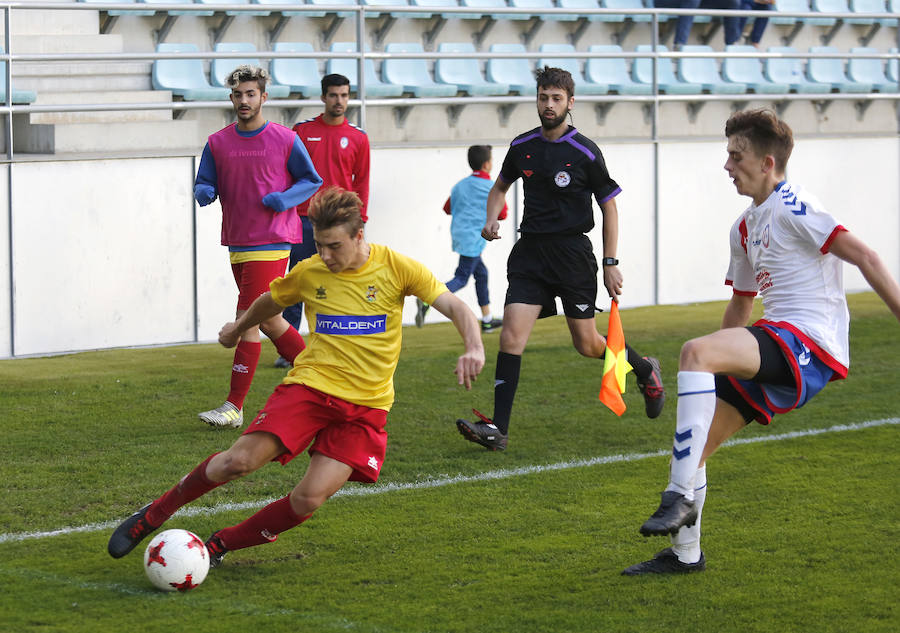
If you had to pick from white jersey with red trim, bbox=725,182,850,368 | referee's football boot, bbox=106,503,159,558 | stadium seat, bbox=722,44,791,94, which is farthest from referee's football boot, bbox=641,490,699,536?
stadium seat, bbox=722,44,791,94

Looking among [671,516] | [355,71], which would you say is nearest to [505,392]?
[671,516]

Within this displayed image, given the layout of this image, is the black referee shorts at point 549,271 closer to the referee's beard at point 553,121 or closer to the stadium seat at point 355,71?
the referee's beard at point 553,121

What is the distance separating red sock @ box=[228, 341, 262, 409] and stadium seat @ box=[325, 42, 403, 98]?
230 inches

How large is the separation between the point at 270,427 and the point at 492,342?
6.51 m

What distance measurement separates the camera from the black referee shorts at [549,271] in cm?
733

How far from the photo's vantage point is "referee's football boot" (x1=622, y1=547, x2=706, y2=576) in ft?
16.3

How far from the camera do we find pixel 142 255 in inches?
432

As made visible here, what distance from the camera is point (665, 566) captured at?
498 cm

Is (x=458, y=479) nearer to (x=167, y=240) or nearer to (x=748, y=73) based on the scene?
(x=167, y=240)

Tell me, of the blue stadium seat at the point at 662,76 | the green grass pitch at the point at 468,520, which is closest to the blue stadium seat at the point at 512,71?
the blue stadium seat at the point at 662,76

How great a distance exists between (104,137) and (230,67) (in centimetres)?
229

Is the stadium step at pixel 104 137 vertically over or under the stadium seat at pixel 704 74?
under

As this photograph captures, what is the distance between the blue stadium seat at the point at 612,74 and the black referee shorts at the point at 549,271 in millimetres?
8345

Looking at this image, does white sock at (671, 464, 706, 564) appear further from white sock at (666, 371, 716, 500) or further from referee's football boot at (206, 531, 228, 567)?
referee's football boot at (206, 531, 228, 567)
